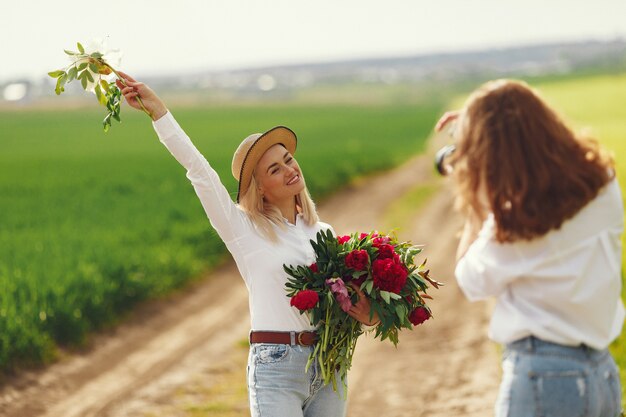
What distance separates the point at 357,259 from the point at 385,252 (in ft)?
0.54

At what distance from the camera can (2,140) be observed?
147ft

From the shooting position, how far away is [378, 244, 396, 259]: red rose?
3.81m

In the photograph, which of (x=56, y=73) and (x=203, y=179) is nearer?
(x=203, y=179)

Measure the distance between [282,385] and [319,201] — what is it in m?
15.1

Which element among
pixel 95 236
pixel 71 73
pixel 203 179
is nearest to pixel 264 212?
pixel 203 179

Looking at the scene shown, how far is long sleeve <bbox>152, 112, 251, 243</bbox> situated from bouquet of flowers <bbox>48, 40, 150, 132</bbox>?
16cm

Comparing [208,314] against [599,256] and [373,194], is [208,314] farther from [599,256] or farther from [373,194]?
[373,194]

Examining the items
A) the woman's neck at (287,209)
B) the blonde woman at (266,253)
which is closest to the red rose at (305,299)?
the blonde woman at (266,253)

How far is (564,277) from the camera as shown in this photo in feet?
8.77

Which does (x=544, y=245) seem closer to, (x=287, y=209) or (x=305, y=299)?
(x=305, y=299)

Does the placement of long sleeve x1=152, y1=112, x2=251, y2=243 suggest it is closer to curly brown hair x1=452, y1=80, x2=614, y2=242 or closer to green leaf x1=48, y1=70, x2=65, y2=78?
green leaf x1=48, y1=70, x2=65, y2=78

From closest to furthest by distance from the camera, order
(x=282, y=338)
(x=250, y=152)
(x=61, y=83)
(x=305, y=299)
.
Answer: (x=305, y=299) → (x=282, y=338) → (x=61, y=83) → (x=250, y=152)

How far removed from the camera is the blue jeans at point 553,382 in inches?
104

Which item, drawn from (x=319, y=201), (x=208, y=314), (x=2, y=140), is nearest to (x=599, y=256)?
(x=208, y=314)
